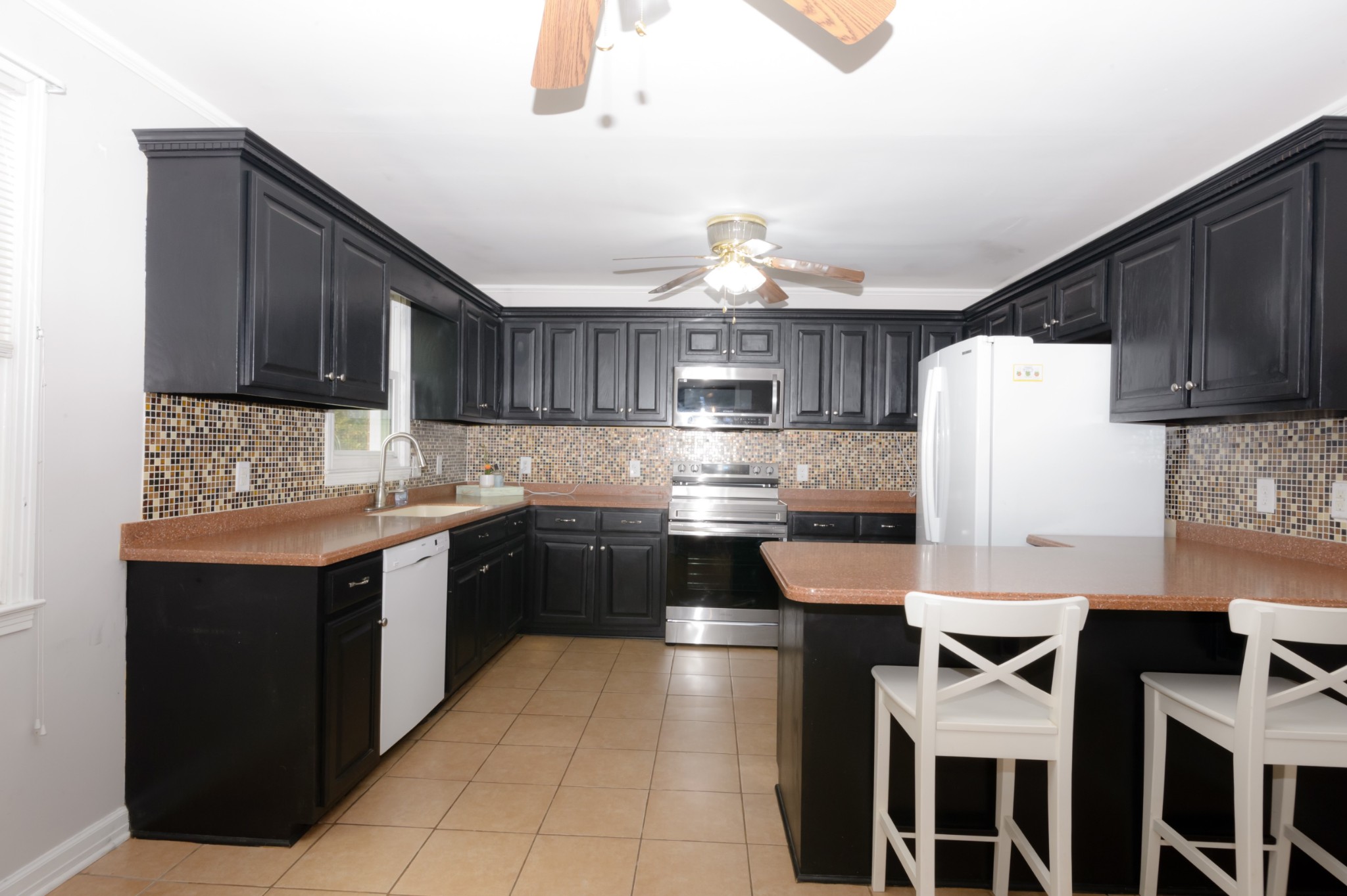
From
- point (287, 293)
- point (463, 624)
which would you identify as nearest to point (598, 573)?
point (463, 624)

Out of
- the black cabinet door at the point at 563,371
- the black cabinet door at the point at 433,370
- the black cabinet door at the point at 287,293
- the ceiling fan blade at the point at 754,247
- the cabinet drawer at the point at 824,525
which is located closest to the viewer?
the black cabinet door at the point at 287,293

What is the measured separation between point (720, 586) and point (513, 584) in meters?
1.25

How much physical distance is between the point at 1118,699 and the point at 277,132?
3361 millimetres

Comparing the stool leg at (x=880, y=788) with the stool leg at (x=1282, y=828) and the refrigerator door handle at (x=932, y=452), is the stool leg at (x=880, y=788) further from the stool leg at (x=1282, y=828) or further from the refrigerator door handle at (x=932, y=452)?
the refrigerator door handle at (x=932, y=452)

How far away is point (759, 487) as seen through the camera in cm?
463

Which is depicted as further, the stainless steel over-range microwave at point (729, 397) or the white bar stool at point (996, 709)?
A: the stainless steel over-range microwave at point (729, 397)

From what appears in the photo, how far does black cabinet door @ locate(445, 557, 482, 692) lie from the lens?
10.1 feet

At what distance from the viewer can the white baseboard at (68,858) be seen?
1.75 meters

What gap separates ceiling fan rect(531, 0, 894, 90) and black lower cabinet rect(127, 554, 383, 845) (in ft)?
5.12

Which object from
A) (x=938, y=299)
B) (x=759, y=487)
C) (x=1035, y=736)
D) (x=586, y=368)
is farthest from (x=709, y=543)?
(x=1035, y=736)

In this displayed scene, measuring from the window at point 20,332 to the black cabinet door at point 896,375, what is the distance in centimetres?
410

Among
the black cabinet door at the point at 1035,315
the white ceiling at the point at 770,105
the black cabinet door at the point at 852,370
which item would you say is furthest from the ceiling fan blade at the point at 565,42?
the black cabinet door at the point at 852,370

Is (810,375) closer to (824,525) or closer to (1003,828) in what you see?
(824,525)

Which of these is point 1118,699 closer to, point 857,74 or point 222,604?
point 857,74
